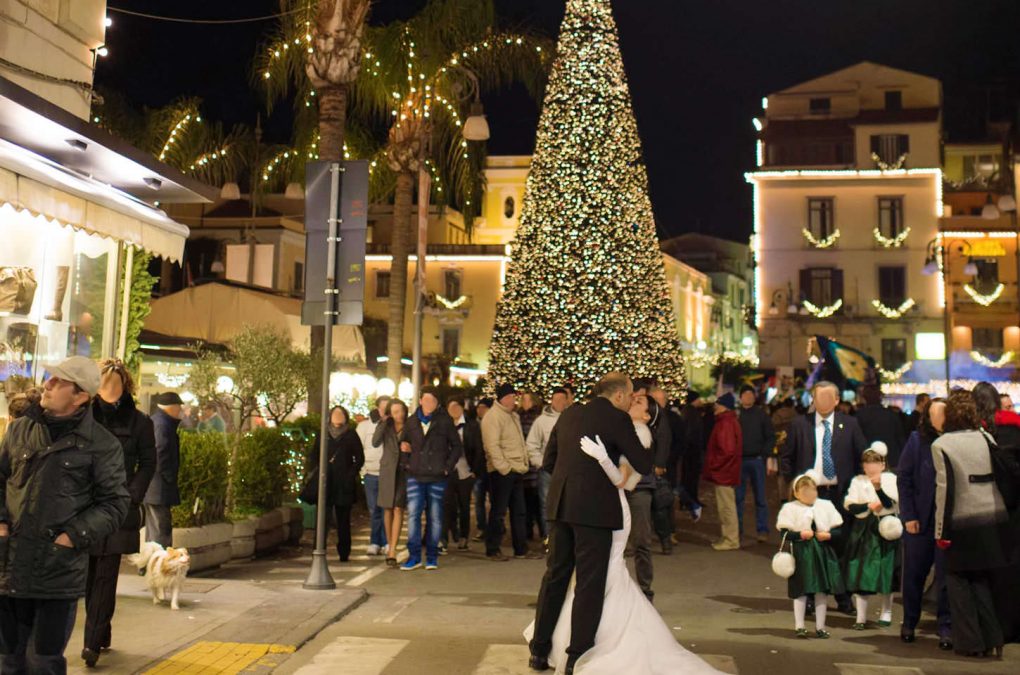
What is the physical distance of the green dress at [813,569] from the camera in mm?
8734

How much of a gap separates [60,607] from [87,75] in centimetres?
940

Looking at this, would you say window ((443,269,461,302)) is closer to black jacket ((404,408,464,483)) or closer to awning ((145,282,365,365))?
awning ((145,282,365,365))

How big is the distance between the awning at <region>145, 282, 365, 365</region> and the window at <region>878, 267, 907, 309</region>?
3816 cm

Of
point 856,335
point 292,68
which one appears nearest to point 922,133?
point 856,335

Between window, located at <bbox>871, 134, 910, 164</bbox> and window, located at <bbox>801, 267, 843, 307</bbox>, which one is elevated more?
window, located at <bbox>871, 134, 910, 164</bbox>

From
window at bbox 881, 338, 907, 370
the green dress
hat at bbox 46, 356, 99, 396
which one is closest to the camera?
hat at bbox 46, 356, 99, 396

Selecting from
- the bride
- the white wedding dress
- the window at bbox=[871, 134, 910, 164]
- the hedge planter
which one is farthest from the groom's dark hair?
the window at bbox=[871, 134, 910, 164]

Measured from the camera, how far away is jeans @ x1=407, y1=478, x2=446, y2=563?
12.6 m

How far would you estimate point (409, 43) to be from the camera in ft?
76.3

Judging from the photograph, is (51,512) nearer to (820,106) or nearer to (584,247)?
(584,247)

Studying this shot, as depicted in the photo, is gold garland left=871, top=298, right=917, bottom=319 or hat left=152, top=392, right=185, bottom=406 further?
gold garland left=871, top=298, right=917, bottom=319

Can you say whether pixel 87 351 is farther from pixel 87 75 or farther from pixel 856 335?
pixel 856 335

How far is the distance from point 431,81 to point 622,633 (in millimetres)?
18429

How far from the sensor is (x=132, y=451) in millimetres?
7434
